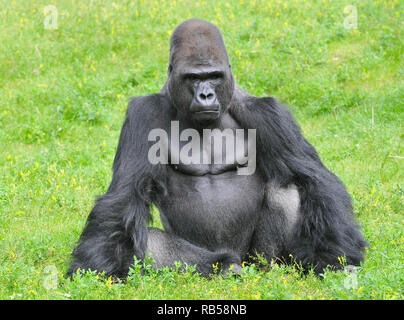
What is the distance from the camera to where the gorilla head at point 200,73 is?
4.68 metres

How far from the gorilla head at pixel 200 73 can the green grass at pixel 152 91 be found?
105 centimetres

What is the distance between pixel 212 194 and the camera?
496 cm

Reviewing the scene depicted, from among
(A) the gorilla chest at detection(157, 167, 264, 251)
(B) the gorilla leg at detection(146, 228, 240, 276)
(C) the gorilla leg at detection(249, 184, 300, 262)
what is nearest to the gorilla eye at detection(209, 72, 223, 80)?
(A) the gorilla chest at detection(157, 167, 264, 251)

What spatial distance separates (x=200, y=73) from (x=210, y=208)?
0.90 meters

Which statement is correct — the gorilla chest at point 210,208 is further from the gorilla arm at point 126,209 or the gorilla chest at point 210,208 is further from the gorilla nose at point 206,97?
the gorilla nose at point 206,97

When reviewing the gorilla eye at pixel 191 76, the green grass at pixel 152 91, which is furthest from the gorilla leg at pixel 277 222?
the gorilla eye at pixel 191 76

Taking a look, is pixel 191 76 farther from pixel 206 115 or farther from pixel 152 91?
pixel 152 91

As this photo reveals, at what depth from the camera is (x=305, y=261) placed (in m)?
4.96

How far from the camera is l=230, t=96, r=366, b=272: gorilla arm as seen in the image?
4930 millimetres

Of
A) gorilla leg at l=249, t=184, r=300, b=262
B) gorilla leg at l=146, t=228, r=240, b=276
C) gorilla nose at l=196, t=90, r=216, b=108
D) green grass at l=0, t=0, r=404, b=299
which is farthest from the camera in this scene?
gorilla leg at l=249, t=184, r=300, b=262

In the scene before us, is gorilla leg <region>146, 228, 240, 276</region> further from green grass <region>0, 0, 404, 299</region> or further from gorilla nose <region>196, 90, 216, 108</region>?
gorilla nose <region>196, 90, 216, 108</region>

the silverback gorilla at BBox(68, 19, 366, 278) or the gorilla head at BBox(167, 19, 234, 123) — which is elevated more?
the gorilla head at BBox(167, 19, 234, 123)
